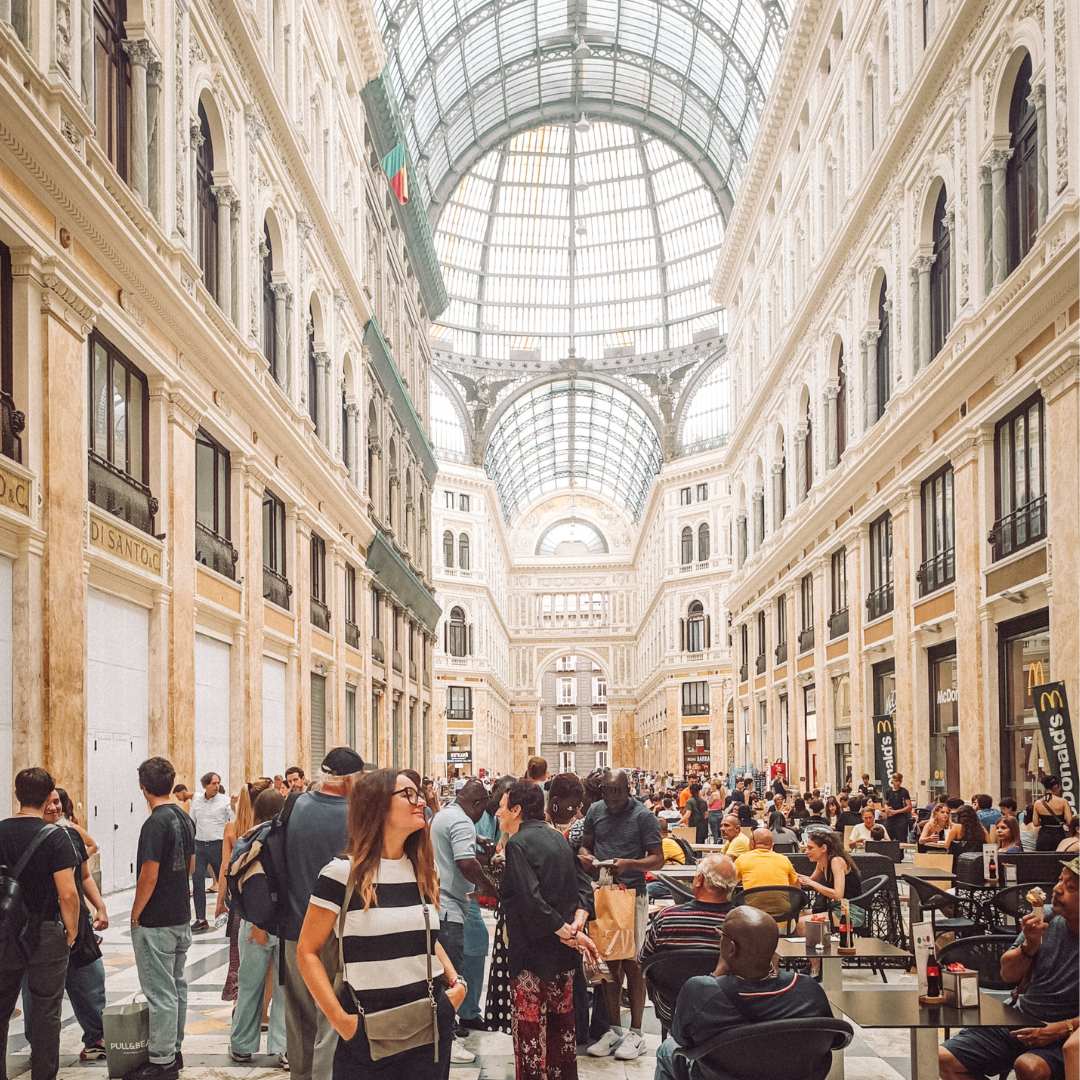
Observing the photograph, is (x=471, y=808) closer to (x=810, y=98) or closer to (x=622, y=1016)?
(x=622, y=1016)

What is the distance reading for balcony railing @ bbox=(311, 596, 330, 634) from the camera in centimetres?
2545

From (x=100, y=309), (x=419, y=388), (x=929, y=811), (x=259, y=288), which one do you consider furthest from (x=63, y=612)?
(x=419, y=388)

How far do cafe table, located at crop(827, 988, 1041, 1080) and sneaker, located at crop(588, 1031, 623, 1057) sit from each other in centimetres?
214

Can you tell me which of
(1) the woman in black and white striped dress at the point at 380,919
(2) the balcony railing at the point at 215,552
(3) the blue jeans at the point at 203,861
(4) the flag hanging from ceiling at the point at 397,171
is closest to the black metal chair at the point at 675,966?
(1) the woman in black and white striped dress at the point at 380,919

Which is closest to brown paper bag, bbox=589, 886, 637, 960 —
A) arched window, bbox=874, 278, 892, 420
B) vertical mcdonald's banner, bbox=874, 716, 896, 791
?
vertical mcdonald's banner, bbox=874, 716, 896, 791

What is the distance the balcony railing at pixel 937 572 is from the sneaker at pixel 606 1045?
42.8ft

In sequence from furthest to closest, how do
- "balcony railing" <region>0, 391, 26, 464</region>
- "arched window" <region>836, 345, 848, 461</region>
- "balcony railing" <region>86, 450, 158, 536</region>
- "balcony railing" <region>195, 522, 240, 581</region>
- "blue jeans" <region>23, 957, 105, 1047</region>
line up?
"arched window" <region>836, 345, 848, 461</region>
"balcony railing" <region>195, 522, 240, 581</region>
"balcony railing" <region>86, 450, 158, 536</region>
"balcony railing" <region>0, 391, 26, 464</region>
"blue jeans" <region>23, 957, 105, 1047</region>

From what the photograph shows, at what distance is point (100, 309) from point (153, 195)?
9.48 ft

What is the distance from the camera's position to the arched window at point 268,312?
21797 millimetres

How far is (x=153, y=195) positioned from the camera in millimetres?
15055

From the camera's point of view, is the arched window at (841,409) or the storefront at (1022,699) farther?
the arched window at (841,409)

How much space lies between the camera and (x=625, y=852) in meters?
Result: 8.39

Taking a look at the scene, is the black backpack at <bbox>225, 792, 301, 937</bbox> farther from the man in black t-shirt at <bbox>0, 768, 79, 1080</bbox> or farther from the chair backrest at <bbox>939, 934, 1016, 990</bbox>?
the chair backrest at <bbox>939, 934, 1016, 990</bbox>

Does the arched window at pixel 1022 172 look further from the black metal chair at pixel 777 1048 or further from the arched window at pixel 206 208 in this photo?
the black metal chair at pixel 777 1048
